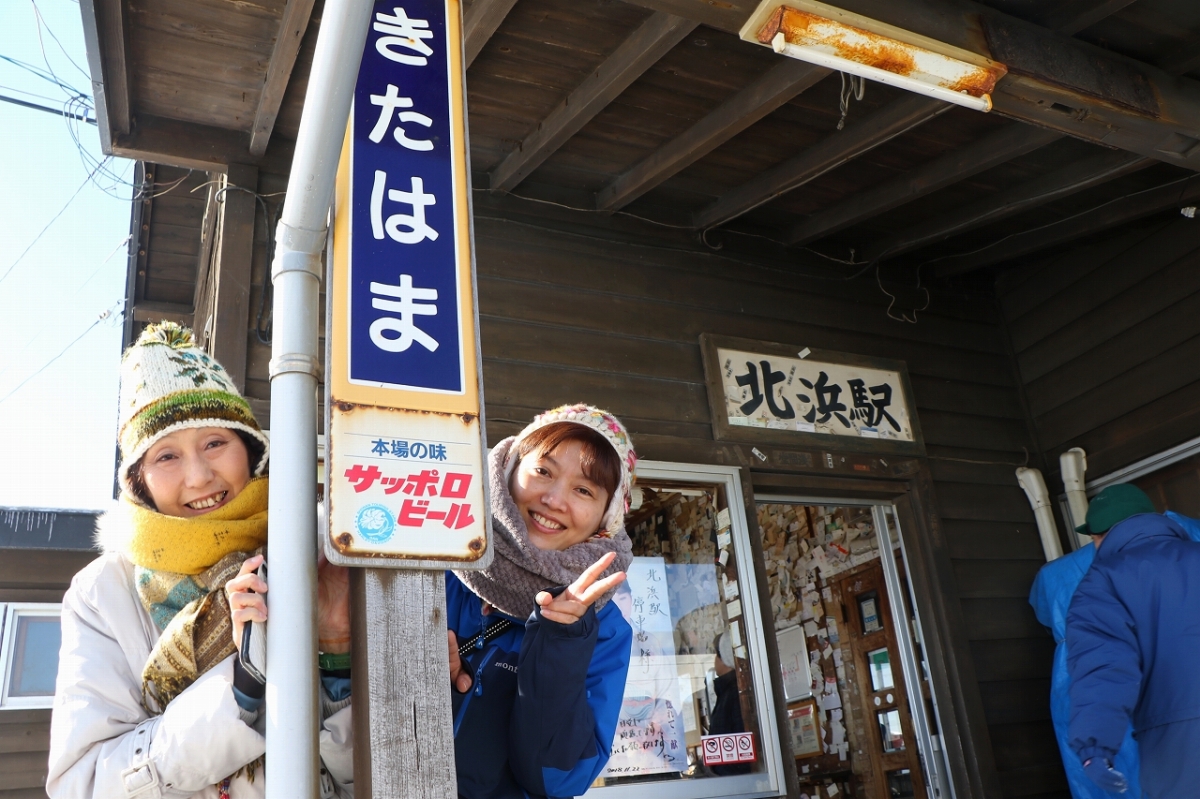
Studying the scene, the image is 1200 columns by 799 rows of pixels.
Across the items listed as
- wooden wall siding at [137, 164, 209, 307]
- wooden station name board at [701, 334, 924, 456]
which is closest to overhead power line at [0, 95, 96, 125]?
Answer: wooden wall siding at [137, 164, 209, 307]

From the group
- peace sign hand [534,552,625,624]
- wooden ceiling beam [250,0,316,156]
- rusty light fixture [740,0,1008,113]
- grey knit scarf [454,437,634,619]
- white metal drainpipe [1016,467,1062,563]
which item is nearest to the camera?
peace sign hand [534,552,625,624]

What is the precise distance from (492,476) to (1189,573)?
2617mm

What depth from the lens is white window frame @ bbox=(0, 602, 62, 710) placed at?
6.68 m

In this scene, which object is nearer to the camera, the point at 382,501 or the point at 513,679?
the point at 382,501

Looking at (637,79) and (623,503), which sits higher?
(637,79)

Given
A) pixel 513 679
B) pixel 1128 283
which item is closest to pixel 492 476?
pixel 513 679

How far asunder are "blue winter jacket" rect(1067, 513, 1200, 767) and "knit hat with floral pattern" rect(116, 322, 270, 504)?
2.82m

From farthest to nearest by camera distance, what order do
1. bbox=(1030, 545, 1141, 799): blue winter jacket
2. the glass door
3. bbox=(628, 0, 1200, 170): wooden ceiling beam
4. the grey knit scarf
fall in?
1. the glass door
2. bbox=(1030, 545, 1141, 799): blue winter jacket
3. bbox=(628, 0, 1200, 170): wooden ceiling beam
4. the grey knit scarf

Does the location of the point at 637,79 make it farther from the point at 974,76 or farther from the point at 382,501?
the point at 382,501

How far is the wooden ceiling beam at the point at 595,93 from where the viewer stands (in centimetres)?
330

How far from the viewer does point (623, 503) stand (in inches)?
82.7

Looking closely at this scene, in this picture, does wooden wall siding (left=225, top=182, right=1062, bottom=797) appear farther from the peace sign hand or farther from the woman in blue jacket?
the peace sign hand

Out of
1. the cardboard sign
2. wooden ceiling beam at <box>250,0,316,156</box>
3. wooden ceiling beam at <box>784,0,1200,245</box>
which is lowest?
the cardboard sign

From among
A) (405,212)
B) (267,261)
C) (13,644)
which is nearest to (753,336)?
(267,261)
